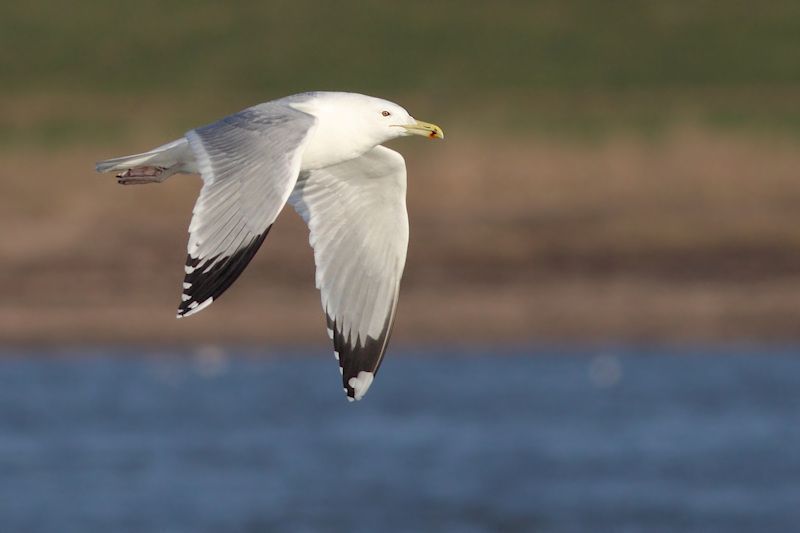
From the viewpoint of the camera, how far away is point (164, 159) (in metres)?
7.98

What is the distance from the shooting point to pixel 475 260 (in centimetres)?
1992

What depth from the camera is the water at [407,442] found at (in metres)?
13.8

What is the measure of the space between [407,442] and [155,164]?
7.72 metres

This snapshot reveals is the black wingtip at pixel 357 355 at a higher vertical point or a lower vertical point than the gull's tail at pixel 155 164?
lower

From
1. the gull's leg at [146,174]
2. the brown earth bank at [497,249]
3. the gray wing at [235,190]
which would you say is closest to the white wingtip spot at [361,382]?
the gull's leg at [146,174]

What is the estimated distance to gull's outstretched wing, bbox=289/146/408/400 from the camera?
27.6 ft

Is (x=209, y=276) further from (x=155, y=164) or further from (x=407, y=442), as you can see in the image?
(x=407, y=442)

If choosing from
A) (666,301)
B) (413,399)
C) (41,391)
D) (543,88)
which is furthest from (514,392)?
(543,88)

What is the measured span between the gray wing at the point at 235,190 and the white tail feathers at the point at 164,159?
321 mm

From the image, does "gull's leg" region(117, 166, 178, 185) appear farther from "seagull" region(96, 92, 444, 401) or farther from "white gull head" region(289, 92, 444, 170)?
"white gull head" region(289, 92, 444, 170)

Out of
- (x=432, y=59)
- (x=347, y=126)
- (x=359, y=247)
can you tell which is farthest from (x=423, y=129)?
(x=432, y=59)

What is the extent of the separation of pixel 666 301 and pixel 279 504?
617cm

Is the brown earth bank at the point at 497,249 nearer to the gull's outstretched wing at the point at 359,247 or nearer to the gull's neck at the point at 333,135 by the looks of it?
the gull's outstretched wing at the point at 359,247

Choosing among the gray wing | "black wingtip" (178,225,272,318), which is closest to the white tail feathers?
the gray wing
